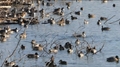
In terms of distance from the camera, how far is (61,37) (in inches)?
1112

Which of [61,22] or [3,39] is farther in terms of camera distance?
[61,22]

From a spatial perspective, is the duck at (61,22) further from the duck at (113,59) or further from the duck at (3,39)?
the duck at (113,59)

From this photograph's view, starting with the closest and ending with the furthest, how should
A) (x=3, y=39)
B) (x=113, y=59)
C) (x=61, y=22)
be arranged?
(x=113, y=59)
(x=3, y=39)
(x=61, y=22)

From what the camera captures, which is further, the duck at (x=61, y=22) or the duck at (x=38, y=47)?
the duck at (x=61, y=22)

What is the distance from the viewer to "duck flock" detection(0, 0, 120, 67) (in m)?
21.8

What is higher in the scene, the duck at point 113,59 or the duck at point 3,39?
the duck at point 3,39

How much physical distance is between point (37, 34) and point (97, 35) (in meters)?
3.47

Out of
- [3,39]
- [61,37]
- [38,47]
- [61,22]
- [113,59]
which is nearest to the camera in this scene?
[113,59]

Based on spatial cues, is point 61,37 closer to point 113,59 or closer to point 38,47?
point 38,47

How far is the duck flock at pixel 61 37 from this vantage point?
21.8 metres

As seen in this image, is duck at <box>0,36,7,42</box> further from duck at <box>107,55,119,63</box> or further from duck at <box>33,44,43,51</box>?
duck at <box>107,55,119,63</box>

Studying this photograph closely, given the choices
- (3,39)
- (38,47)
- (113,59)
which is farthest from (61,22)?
(113,59)

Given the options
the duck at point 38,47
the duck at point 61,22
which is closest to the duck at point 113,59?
the duck at point 38,47

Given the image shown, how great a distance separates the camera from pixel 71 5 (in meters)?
43.7
